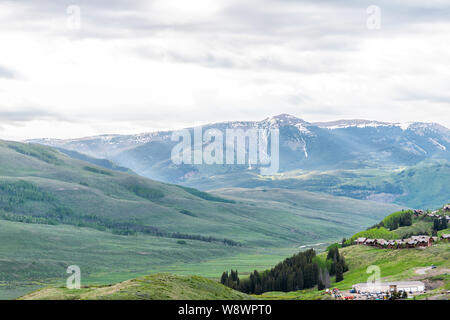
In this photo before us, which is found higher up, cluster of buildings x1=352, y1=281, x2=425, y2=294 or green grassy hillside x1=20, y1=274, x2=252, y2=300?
green grassy hillside x1=20, y1=274, x2=252, y2=300

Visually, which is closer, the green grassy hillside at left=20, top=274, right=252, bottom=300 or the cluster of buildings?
the green grassy hillside at left=20, top=274, right=252, bottom=300

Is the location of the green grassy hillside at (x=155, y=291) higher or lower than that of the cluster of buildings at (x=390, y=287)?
higher

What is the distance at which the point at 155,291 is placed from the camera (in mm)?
133125

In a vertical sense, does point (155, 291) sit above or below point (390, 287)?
above

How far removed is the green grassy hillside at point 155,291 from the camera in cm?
12681

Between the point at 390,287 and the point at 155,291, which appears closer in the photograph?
the point at 155,291

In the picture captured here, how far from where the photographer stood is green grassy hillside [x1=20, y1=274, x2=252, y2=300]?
12681 cm

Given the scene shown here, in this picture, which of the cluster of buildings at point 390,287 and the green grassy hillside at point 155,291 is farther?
the cluster of buildings at point 390,287
